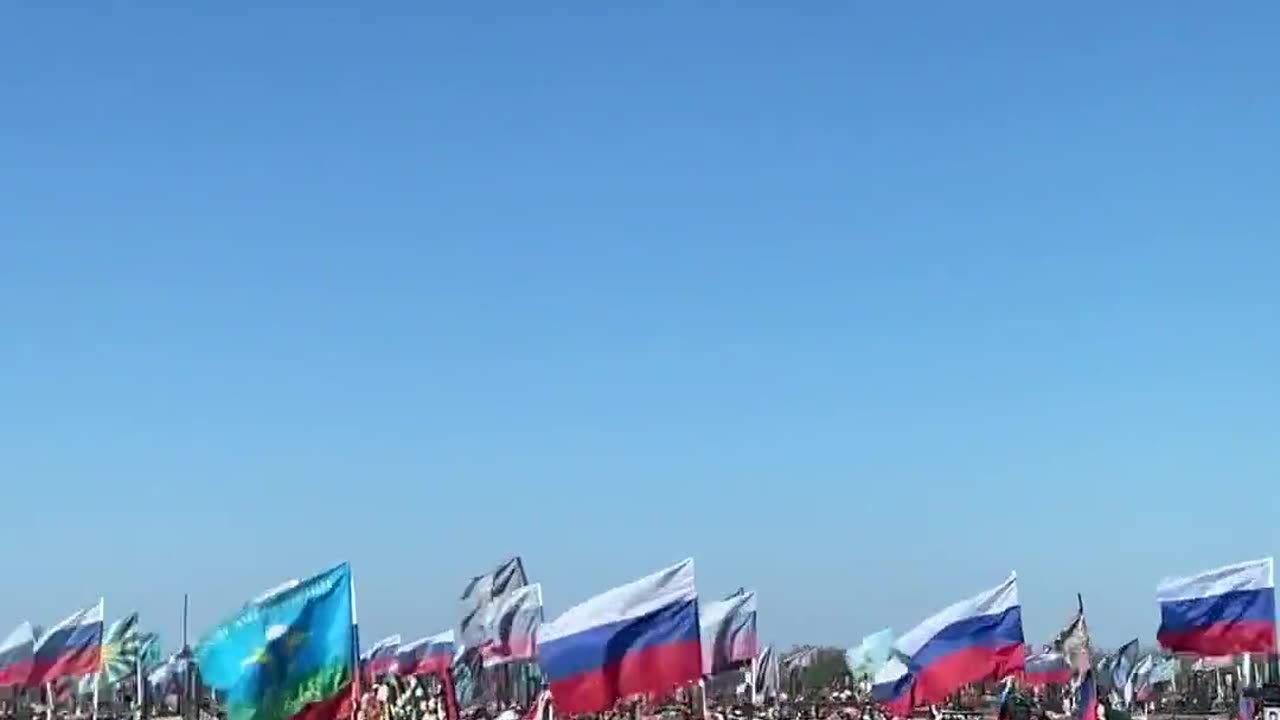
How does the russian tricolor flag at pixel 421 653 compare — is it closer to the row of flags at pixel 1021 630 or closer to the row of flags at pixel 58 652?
the row of flags at pixel 58 652

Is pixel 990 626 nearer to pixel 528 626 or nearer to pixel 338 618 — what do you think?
pixel 338 618

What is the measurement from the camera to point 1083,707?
75.4 feet

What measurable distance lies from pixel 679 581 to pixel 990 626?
25.1ft

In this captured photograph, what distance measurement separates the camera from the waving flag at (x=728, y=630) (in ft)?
150

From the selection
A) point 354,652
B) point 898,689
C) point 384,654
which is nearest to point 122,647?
point 384,654

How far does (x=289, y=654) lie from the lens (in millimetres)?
16469

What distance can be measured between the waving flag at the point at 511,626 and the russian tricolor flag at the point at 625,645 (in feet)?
84.7

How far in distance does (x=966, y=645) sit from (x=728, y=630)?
62.5ft

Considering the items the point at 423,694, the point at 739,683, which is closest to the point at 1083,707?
the point at 423,694

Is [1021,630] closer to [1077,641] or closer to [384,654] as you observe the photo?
[1077,641]

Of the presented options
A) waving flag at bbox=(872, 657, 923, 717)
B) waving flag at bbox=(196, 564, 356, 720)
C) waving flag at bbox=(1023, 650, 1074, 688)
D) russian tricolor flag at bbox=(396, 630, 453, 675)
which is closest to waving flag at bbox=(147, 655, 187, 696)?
russian tricolor flag at bbox=(396, 630, 453, 675)

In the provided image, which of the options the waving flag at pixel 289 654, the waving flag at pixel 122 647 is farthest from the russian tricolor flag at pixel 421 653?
the waving flag at pixel 289 654

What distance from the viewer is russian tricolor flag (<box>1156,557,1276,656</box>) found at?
28.1 metres

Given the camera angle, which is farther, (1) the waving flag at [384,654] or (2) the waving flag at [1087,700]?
(1) the waving flag at [384,654]
